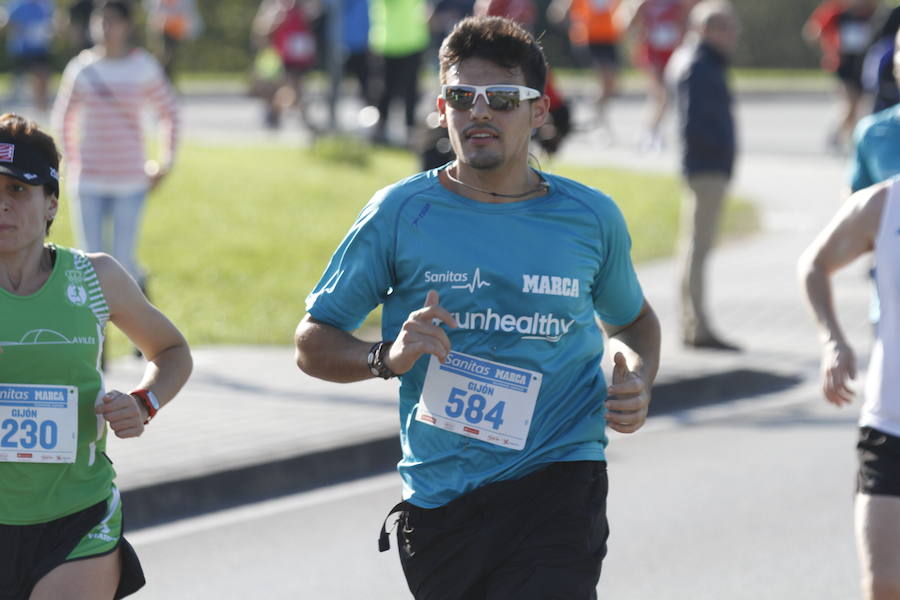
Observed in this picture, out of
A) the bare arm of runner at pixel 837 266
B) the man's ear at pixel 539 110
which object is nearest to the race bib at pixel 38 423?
the man's ear at pixel 539 110

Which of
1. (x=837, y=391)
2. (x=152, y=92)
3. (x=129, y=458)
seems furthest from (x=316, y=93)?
(x=837, y=391)

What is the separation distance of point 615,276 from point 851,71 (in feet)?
57.1

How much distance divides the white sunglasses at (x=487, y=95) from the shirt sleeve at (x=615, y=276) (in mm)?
347

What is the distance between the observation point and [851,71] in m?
21.0

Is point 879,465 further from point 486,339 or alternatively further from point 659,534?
point 659,534

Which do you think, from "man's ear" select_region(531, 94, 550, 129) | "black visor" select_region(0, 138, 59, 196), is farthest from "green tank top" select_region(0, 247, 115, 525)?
"man's ear" select_region(531, 94, 550, 129)

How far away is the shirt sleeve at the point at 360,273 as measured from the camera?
4.10 metres

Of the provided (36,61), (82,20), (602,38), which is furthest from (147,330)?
(36,61)

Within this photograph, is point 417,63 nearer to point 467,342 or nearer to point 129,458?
point 129,458

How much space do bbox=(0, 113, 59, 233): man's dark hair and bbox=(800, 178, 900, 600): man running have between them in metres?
2.01

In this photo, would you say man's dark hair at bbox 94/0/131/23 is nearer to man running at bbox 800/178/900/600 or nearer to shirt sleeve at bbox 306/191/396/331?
man running at bbox 800/178/900/600

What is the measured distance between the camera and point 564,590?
13.3 ft

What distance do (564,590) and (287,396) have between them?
18.9ft

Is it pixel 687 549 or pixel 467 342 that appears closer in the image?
pixel 467 342
